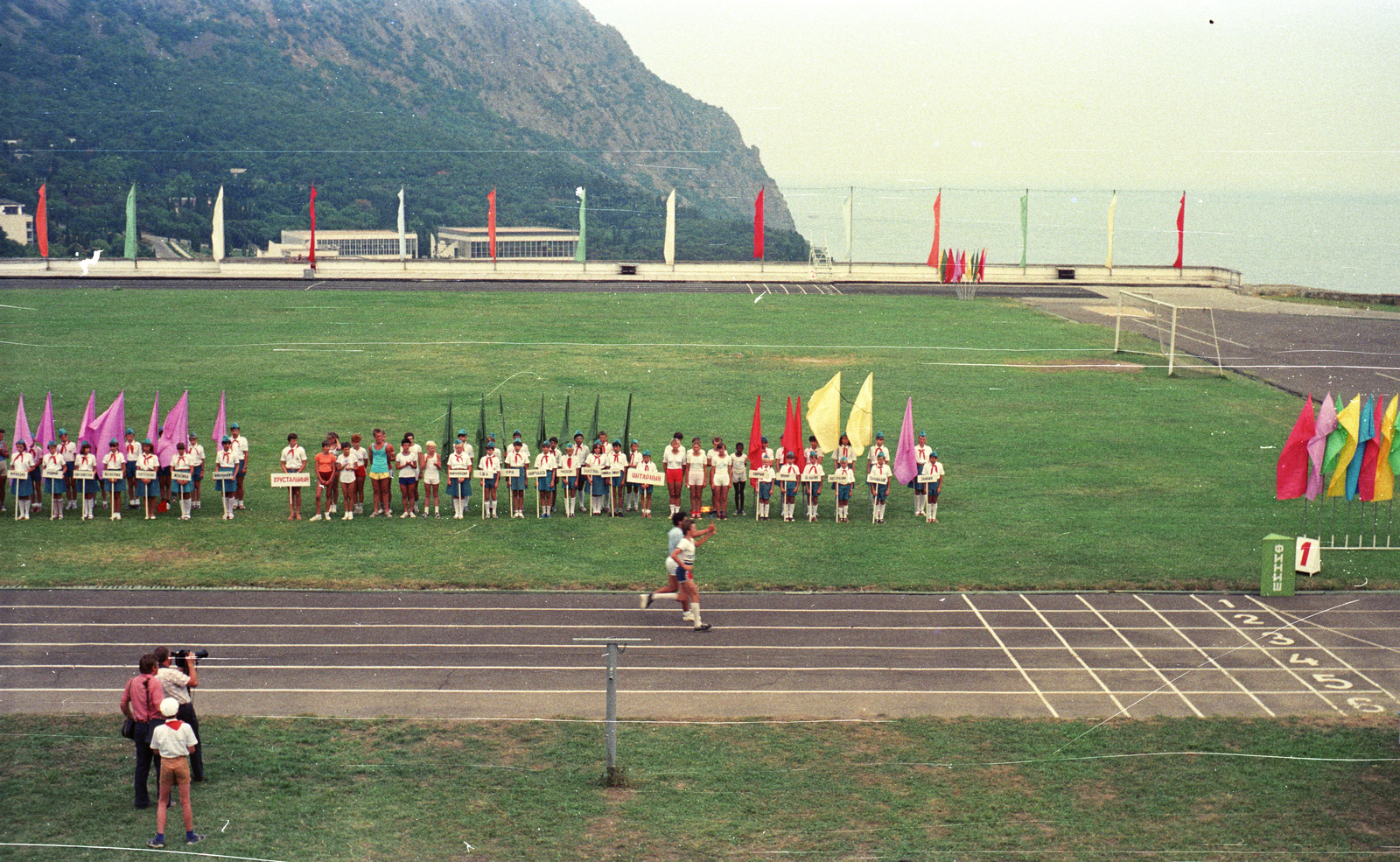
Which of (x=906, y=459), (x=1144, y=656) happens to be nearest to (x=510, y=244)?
(x=906, y=459)

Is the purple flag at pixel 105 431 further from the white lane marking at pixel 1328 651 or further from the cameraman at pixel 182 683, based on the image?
the white lane marking at pixel 1328 651

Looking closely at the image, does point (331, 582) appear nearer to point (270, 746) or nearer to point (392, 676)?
point (392, 676)

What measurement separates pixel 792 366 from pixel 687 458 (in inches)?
664

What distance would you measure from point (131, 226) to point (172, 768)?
58501 millimetres

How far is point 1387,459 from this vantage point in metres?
21.2

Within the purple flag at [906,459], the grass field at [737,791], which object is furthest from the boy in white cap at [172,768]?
the purple flag at [906,459]

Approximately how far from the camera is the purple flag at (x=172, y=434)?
76.7 feet

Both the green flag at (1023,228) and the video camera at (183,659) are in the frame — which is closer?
the video camera at (183,659)

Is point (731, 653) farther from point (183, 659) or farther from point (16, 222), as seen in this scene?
point (16, 222)

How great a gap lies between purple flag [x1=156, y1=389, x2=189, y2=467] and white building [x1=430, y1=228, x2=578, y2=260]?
73992 mm

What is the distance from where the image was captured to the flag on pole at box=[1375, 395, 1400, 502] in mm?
21094

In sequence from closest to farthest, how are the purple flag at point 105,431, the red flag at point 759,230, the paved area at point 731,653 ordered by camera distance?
the paved area at point 731,653 < the purple flag at point 105,431 < the red flag at point 759,230

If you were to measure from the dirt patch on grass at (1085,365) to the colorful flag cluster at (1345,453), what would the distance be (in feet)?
63.6

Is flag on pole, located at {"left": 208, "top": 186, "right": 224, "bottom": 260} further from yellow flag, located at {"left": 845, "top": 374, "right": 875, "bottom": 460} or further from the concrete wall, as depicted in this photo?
yellow flag, located at {"left": 845, "top": 374, "right": 875, "bottom": 460}
